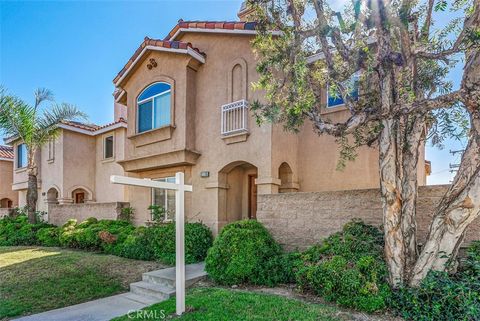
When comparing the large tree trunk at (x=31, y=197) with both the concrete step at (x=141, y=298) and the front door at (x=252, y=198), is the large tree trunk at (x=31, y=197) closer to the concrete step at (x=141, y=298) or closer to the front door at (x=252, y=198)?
the front door at (x=252, y=198)

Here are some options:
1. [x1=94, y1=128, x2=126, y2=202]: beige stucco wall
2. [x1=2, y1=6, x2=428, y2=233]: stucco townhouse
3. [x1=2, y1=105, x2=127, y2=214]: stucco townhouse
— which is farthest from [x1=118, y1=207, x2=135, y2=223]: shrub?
[x1=2, y1=105, x2=127, y2=214]: stucco townhouse

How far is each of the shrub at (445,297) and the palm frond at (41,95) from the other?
19295 mm

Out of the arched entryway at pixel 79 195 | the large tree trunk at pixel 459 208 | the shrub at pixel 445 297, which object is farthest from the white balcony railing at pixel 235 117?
the arched entryway at pixel 79 195

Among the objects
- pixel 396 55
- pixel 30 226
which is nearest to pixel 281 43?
pixel 396 55

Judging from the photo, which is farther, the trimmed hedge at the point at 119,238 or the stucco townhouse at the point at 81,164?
the stucco townhouse at the point at 81,164

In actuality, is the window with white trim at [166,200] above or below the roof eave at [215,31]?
below

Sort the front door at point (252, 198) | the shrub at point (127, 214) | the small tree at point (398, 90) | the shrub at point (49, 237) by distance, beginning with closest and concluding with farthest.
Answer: the small tree at point (398, 90) < the front door at point (252, 198) < the shrub at point (127, 214) < the shrub at point (49, 237)

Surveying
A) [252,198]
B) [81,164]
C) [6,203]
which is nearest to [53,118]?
[81,164]

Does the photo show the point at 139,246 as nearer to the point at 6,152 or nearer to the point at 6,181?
the point at 6,181

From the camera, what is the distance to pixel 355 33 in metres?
6.96

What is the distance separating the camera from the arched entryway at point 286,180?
11.4 meters

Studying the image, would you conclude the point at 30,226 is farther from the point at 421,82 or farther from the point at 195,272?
the point at 421,82

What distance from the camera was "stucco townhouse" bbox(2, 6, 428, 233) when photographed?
1084cm

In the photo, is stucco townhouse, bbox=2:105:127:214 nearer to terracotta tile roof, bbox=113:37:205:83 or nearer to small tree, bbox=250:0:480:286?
terracotta tile roof, bbox=113:37:205:83
